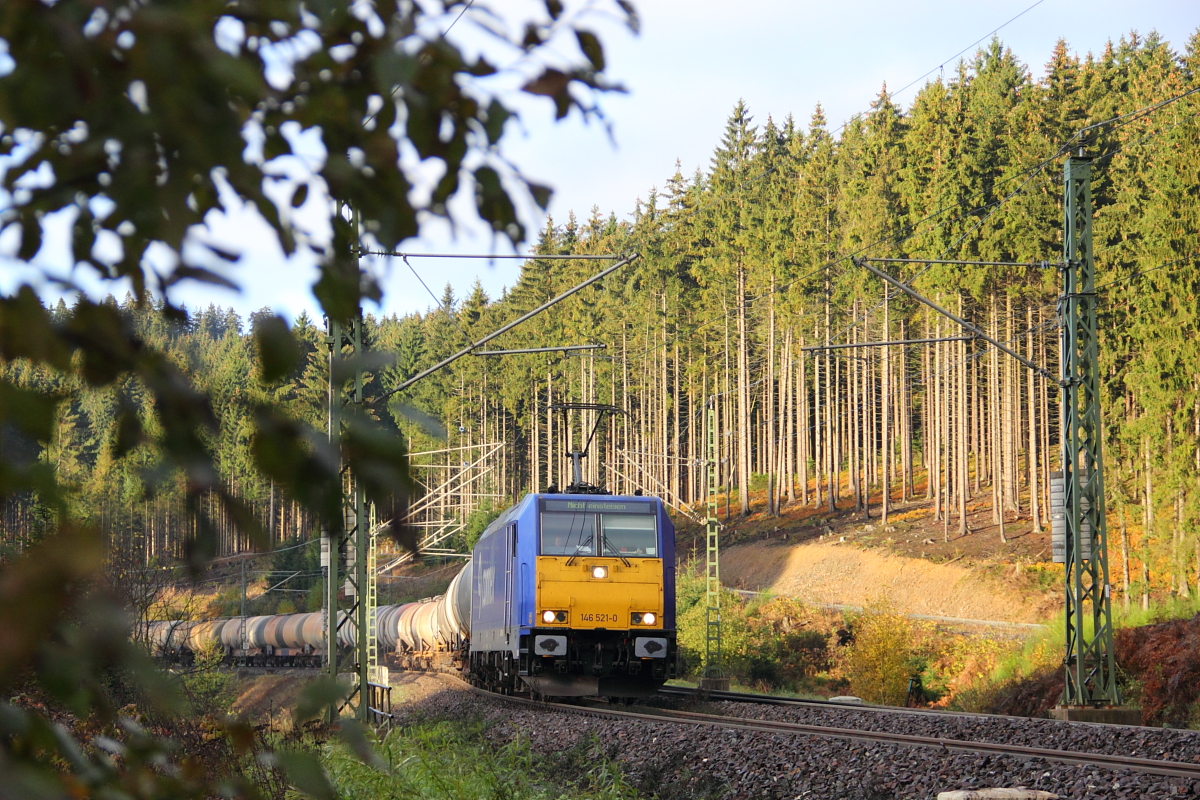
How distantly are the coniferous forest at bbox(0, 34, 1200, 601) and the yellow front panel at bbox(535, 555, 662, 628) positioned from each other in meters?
4.14

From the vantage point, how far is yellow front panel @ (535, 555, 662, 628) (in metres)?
20.0

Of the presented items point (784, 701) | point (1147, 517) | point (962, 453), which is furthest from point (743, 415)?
point (784, 701)

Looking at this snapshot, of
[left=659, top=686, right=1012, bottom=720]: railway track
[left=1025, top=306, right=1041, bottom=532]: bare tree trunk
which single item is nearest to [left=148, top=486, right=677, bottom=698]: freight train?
[left=659, top=686, right=1012, bottom=720]: railway track

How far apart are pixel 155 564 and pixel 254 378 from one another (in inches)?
1027

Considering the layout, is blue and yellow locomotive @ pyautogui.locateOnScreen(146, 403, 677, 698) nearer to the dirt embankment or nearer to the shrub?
the shrub

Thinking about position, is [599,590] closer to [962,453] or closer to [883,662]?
[883,662]

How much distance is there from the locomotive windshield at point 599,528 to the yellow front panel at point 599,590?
18cm

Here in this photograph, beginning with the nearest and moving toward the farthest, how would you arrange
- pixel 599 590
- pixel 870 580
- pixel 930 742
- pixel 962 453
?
pixel 930 742 < pixel 599 590 < pixel 870 580 < pixel 962 453

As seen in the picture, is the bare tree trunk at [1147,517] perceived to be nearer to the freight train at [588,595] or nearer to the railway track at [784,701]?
the railway track at [784,701]

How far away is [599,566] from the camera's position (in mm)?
20312

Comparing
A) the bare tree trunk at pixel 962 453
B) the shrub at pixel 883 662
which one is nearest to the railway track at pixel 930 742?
the shrub at pixel 883 662

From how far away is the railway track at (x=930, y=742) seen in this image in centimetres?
1102

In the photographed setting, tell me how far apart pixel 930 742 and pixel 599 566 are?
7.74m

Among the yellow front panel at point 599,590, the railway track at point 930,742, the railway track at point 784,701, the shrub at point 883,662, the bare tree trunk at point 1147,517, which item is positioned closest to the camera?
the railway track at point 930,742
